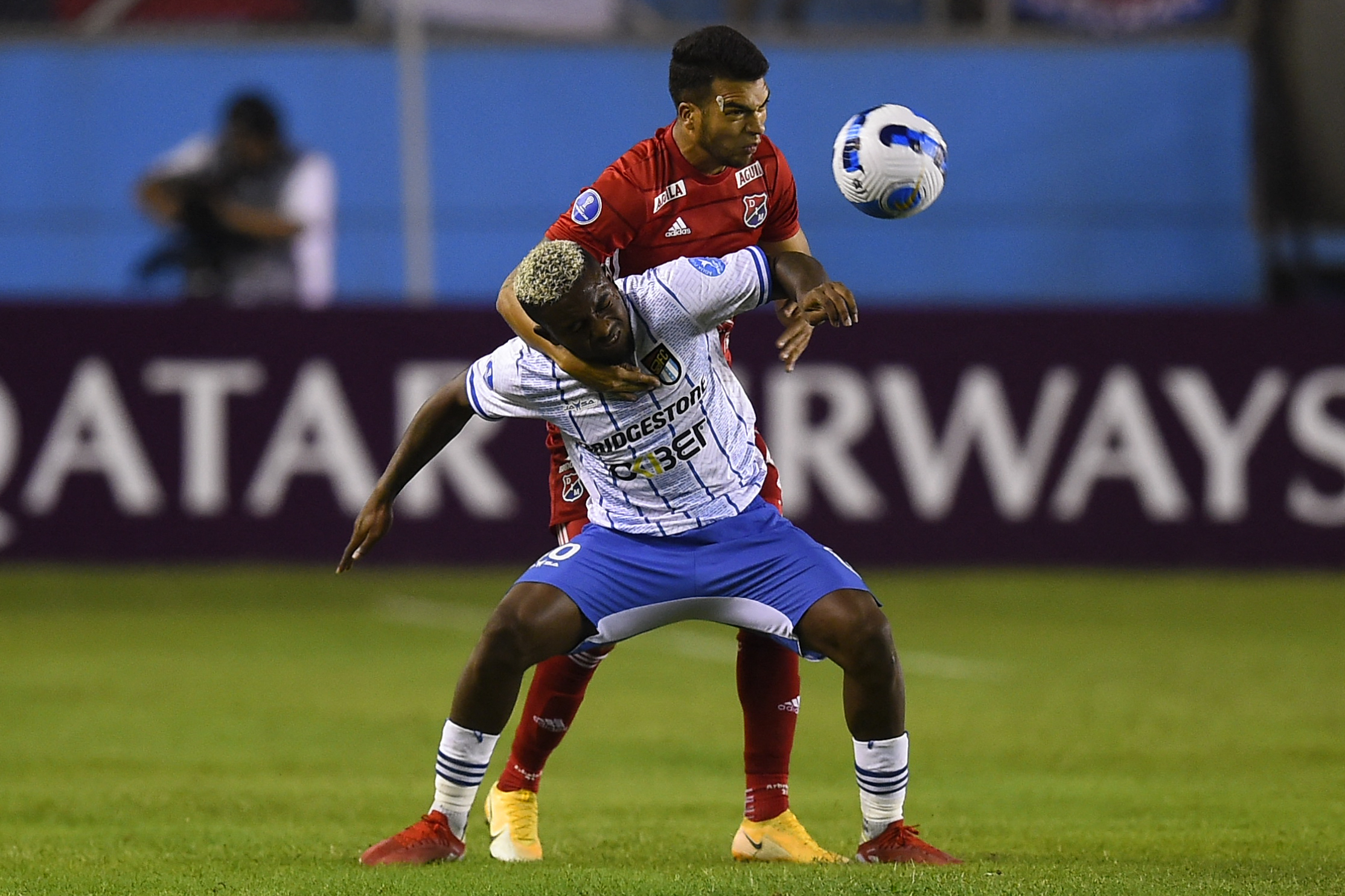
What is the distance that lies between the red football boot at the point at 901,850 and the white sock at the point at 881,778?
0.08ft

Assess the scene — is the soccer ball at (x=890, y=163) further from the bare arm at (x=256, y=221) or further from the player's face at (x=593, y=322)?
the bare arm at (x=256, y=221)

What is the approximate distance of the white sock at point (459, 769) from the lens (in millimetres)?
6047

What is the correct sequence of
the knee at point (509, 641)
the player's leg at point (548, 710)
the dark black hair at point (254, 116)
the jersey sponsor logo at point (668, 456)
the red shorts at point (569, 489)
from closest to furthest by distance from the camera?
1. the knee at point (509, 641)
2. the jersey sponsor logo at point (668, 456)
3. the red shorts at point (569, 489)
4. the player's leg at point (548, 710)
5. the dark black hair at point (254, 116)

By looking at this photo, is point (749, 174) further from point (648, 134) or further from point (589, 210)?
point (648, 134)

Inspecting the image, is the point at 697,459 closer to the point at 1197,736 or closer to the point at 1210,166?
the point at 1197,736

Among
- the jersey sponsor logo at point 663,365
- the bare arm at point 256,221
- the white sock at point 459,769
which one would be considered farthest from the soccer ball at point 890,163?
the bare arm at point 256,221

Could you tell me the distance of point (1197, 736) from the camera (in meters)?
9.12

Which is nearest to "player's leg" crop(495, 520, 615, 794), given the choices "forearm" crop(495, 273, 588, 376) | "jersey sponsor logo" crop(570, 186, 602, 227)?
"forearm" crop(495, 273, 588, 376)

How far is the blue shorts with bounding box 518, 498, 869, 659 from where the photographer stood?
6004 mm

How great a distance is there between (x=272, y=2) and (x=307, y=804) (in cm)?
1264

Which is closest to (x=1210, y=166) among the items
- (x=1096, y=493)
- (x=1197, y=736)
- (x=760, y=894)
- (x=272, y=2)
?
(x=1096, y=493)

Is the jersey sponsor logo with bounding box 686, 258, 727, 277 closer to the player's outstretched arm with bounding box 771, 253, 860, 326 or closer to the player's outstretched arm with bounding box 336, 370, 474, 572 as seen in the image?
the player's outstretched arm with bounding box 771, 253, 860, 326

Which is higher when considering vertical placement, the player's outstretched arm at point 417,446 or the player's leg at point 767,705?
the player's outstretched arm at point 417,446

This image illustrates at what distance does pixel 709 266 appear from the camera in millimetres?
6000
